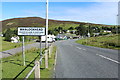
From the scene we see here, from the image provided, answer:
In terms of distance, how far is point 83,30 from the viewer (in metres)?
163

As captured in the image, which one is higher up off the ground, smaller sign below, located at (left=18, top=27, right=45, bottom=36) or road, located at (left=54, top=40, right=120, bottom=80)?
smaller sign below, located at (left=18, top=27, right=45, bottom=36)

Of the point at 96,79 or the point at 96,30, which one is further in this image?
the point at 96,30

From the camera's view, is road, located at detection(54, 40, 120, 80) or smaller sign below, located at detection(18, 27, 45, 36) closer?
road, located at detection(54, 40, 120, 80)

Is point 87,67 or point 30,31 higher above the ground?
point 30,31

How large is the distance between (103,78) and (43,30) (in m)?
5.08

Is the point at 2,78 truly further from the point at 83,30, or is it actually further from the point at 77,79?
the point at 83,30

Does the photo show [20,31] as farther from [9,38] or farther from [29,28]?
[9,38]

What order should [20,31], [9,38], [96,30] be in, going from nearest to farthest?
[20,31], [9,38], [96,30]

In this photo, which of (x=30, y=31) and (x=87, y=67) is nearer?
(x=87, y=67)

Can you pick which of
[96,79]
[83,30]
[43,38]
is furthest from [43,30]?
[83,30]

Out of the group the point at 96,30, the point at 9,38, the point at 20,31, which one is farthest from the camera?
the point at 96,30

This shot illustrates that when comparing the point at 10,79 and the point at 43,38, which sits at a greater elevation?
the point at 43,38

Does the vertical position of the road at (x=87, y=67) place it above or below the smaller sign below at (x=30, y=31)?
below

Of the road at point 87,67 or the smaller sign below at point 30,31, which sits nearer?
the road at point 87,67
